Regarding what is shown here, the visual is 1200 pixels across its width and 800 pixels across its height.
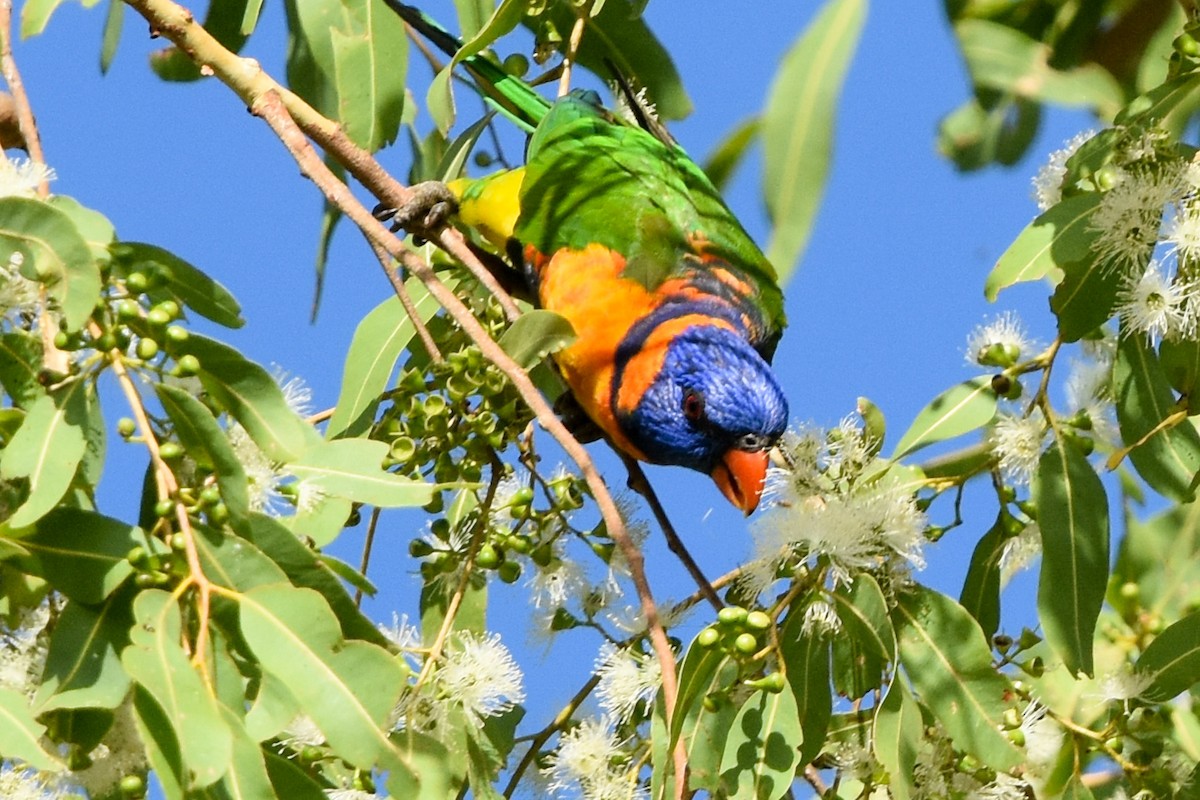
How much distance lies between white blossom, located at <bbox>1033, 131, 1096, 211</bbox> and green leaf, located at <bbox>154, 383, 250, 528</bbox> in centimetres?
125

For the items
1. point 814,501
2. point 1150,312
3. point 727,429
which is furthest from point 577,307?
point 1150,312

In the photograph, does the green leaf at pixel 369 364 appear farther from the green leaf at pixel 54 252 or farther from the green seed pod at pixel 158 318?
the green leaf at pixel 54 252

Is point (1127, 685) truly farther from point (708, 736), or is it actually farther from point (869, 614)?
point (708, 736)

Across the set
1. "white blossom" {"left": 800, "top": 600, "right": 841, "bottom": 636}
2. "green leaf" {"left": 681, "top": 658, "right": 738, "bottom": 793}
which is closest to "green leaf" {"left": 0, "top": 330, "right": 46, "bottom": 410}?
"green leaf" {"left": 681, "top": 658, "right": 738, "bottom": 793}

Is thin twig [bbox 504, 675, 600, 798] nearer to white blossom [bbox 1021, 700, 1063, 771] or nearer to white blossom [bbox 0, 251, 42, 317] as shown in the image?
white blossom [bbox 1021, 700, 1063, 771]

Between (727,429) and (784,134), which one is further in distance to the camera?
(727,429)

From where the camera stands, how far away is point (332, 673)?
56.4 inches

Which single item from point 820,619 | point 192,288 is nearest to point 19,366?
point 192,288

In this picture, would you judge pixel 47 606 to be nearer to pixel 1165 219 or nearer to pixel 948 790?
pixel 948 790

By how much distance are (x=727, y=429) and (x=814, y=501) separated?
1.97ft

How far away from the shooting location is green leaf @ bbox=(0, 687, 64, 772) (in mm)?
1407

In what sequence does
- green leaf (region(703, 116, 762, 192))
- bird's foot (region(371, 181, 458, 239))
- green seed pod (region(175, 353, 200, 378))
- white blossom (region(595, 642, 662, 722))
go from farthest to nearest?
bird's foot (region(371, 181, 458, 239)) < white blossom (region(595, 642, 662, 722)) < green seed pod (region(175, 353, 200, 378)) < green leaf (region(703, 116, 762, 192))

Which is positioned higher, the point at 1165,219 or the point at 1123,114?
the point at 1123,114

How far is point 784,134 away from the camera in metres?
0.99
